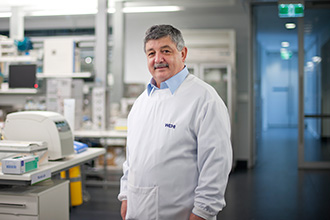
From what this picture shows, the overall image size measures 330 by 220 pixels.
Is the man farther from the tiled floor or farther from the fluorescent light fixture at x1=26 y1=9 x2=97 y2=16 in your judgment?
the fluorescent light fixture at x1=26 y1=9 x2=97 y2=16

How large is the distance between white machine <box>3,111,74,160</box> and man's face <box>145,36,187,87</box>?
3.96 ft

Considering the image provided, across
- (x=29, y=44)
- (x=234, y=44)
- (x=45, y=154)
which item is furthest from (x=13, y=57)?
(x=234, y=44)

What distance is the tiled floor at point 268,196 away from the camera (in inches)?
156

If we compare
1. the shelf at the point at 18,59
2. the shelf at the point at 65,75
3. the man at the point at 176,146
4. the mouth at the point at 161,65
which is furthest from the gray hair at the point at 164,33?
the shelf at the point at 18,59

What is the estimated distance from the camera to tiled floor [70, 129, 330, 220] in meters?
3.96

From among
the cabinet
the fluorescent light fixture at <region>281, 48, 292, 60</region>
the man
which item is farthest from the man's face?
the fluorescent light fixture at <region>281, 48, 292, 60</region>

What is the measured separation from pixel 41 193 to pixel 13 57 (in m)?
3.33

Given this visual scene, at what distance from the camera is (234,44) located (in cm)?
656

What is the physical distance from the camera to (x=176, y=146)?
1689 millimetres

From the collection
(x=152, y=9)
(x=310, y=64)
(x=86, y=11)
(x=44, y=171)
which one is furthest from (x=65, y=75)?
(x=310, y=64)

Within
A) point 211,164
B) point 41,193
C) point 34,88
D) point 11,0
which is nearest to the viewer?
point 211,164

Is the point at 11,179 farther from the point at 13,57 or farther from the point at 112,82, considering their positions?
the point at 112,82

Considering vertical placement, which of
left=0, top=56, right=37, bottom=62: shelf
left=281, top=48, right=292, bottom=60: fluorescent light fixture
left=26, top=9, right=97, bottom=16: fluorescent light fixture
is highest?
left=281, top=48, right=292, bottom=60: fluorescent light fixture

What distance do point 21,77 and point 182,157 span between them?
4125 millimetres
